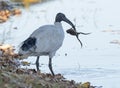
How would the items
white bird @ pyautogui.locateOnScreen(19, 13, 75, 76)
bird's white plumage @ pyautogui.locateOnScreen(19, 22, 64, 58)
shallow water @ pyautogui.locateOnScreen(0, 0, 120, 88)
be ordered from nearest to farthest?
white bird @ pyautogui.locateOnScreen(19, 13, 75, 76)
bird's white plumage @ pyautogui.locateOnScreen(19, 22, 64, 58)
shallow water @ pyautogui.locateOnScreen(0, 0, 120, 88)

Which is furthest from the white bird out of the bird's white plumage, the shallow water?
the shallow water

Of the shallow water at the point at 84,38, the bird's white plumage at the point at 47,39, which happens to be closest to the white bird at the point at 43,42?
the bird's white plumage at the point at 47,39

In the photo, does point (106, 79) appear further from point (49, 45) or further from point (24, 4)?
point (24, 4)

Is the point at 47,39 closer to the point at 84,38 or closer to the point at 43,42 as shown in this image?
the point at 43,42

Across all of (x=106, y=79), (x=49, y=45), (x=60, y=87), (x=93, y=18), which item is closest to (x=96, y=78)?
(x=106, y=79)

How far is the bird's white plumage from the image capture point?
1000 cm

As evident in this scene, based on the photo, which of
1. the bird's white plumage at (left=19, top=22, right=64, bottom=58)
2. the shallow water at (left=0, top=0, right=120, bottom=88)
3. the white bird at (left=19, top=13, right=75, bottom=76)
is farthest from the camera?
the shallow water at (left=0, top=0, right=120, bottom=88)

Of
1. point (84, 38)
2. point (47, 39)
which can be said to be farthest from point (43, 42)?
point (84, 38)

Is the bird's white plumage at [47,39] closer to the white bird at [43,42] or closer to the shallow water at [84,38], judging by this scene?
the white bird at [43,42]

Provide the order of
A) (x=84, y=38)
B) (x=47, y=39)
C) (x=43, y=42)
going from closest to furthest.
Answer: (x=43, y=42) < (x=47, y=39) < (x=84, y=38)

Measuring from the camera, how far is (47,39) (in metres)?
10.2

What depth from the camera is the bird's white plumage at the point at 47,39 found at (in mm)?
10000

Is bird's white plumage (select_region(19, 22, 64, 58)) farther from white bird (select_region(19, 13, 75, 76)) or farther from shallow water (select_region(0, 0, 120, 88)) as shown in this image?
shallow water (select_region(0, 0, 120, 88))

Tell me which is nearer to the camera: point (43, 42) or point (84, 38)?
point (43, 42)
